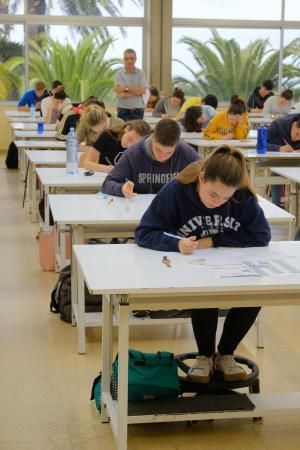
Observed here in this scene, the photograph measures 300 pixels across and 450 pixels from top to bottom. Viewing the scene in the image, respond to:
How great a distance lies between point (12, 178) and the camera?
1101 centimetres

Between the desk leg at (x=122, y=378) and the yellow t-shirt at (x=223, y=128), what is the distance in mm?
6143

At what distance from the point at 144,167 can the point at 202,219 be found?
154 cm

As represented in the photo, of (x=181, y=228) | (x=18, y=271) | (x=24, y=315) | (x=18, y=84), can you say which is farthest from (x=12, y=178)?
(x=181, y=228)

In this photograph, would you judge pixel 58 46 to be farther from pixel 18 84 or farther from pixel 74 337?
pixel 74 337

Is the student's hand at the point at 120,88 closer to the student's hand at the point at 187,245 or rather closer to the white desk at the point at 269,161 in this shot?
the white desk at the point at 269,161

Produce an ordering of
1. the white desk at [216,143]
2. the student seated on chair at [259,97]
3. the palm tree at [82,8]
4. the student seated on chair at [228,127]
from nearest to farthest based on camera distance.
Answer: the white desk at [216,143] < the student seated on chair at [228,127] < the student seated on chair at [259,97] < the palm tree at [82,8]

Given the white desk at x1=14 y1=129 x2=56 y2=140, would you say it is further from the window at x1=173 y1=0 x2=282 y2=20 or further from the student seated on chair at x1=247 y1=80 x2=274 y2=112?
the window at x1=173 y1=0 x2=282 y2=20

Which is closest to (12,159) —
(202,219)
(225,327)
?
(202,219)

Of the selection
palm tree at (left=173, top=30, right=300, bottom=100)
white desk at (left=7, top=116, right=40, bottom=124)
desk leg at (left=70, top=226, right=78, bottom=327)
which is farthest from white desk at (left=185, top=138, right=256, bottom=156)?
palm tree at (left=173, top=30, right=300, bottom=100)

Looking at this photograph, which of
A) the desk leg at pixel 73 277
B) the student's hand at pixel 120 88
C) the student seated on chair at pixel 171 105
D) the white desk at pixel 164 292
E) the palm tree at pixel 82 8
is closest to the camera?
the white desk at pixel 164 292

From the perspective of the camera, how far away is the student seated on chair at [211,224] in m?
3.39

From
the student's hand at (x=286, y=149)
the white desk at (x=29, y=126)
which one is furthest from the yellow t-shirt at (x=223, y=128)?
the white desk at (x=29, y=126)

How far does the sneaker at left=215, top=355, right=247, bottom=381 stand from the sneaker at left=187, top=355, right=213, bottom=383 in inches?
1.7

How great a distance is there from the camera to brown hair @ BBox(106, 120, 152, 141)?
562 centimetres
